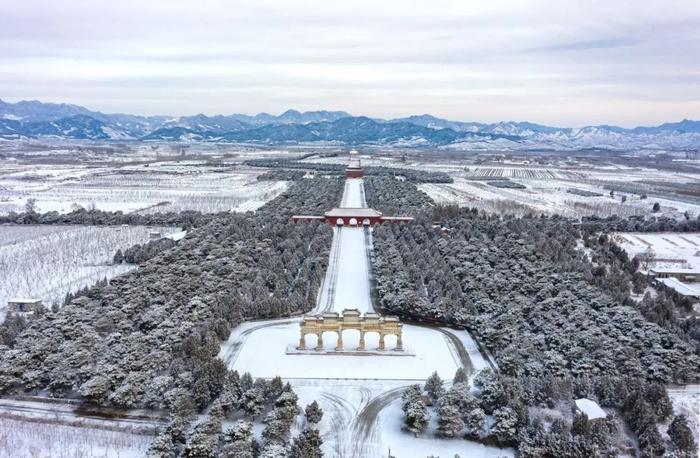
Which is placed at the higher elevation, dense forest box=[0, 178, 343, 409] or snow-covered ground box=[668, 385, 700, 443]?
dense forest box=[0, 178, 343, 409]

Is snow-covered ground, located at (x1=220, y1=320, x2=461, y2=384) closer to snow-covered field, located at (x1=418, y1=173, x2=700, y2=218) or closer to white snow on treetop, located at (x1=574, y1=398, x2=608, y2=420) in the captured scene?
white snow on treetop, located at (x1=574, y1=398, x2=608, y2=420)

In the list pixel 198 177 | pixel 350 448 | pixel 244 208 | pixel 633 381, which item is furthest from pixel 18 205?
pixel 633 381

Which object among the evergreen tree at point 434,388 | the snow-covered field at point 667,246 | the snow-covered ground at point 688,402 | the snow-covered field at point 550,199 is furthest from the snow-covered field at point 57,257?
the snow-covered field at point 550,199

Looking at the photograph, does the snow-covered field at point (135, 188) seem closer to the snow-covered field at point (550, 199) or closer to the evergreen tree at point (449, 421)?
the snow-covered field at point (550, 199)

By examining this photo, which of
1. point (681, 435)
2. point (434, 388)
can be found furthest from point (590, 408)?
point (434, 388)

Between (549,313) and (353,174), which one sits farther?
(353,174)

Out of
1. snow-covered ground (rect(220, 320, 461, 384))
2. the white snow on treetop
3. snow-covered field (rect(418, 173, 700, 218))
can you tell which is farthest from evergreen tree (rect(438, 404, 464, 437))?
Answer: snow-covered field (rect(418, 173, 700, 218))

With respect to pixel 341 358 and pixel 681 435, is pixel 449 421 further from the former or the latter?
pixel 681 435
